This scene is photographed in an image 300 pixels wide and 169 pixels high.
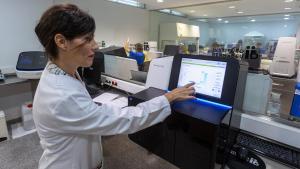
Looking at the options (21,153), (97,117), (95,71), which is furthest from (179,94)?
(21,153)

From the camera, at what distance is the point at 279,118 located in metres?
0.98

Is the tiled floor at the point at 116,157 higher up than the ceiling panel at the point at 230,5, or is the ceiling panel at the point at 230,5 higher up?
the ceiling panel at the point at 230,5

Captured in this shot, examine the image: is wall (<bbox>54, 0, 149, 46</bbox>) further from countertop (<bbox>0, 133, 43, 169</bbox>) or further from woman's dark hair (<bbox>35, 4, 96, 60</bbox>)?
woman's dark hair (<bbox>35, 4, 96, 60</bbox>)

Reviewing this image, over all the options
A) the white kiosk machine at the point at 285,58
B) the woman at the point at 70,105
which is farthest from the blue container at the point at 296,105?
the white kiosk machine at the point at 285,58

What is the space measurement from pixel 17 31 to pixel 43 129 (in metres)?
2.87

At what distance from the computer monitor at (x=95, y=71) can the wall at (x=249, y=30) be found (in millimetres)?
9825

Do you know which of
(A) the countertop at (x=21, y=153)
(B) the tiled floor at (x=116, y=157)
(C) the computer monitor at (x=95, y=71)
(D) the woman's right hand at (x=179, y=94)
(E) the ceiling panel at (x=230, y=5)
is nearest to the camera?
(D) the woman's right hand at (x=179, y=94)

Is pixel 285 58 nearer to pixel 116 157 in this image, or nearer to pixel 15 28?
pixel 116 157

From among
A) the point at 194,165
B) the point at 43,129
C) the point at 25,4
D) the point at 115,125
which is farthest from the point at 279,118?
the point at 25,4

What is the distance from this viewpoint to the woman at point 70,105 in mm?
619

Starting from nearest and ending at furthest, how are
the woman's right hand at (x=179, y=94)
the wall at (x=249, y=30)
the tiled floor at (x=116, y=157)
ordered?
the woman's right hand at (x=179, y=94)
the tiled floor at (x=116, y=157)
the wall at (x=249, y=30)

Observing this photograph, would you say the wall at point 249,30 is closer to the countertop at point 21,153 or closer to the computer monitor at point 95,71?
the computer monitor at point 95,71

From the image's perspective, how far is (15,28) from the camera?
2.80m

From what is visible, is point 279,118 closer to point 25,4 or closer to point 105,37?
point 25,4
